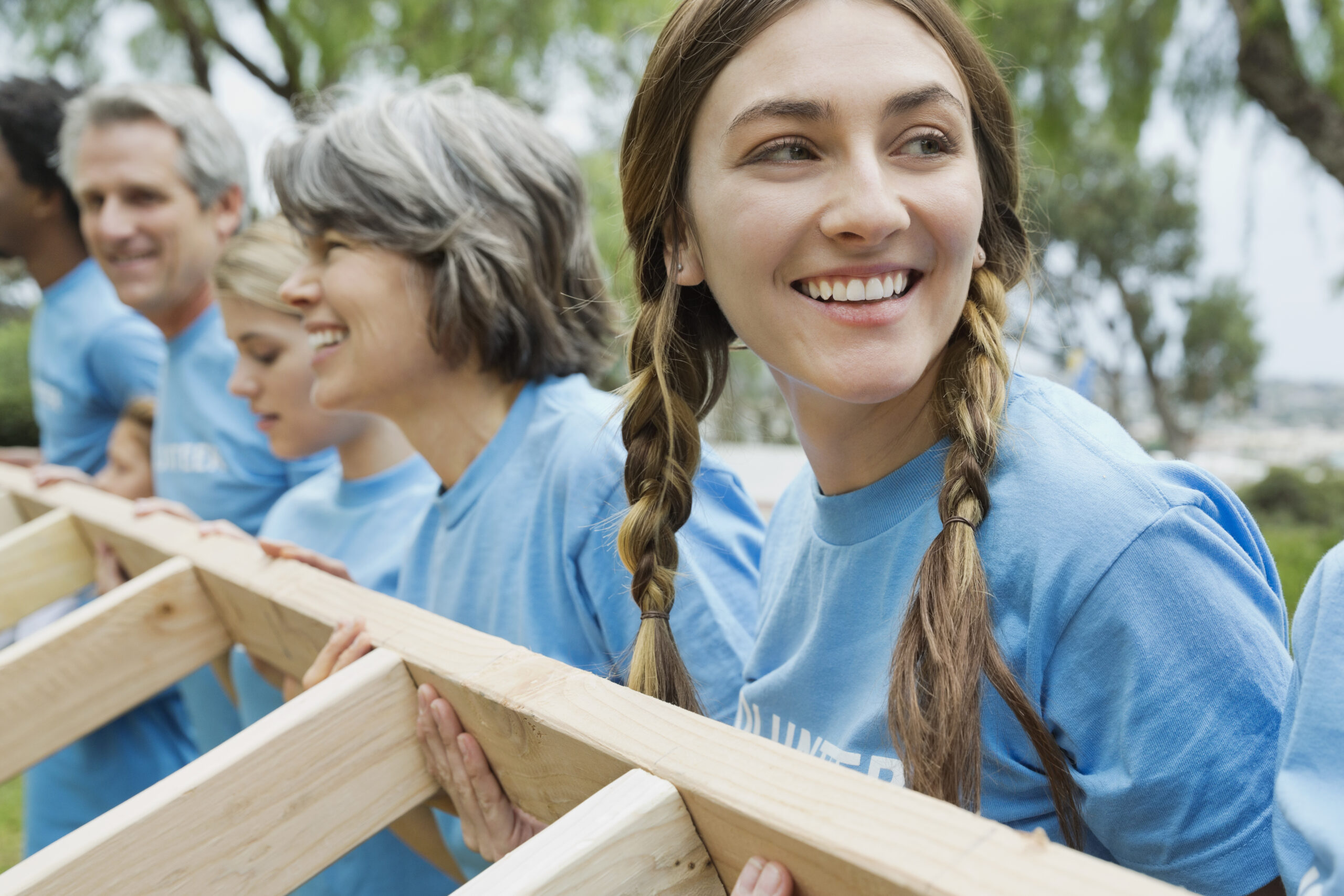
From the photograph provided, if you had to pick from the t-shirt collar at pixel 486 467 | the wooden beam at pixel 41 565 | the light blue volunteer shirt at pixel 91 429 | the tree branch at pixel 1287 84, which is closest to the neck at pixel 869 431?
the t-shirt collar at pixel 486 467

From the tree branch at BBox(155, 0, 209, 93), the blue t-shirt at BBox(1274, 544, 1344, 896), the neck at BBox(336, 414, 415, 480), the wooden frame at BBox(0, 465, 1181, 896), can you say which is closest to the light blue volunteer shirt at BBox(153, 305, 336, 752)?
the neck at BBox(336, 414, 415, 480)

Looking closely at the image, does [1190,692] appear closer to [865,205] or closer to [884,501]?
[884,501]

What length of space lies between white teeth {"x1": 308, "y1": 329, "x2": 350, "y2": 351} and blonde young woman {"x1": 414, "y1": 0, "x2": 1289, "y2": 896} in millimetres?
852

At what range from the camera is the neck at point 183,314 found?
3.34m

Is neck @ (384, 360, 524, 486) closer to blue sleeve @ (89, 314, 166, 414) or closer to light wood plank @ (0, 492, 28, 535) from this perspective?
light wood plank @ (0, 492, 28, 535)

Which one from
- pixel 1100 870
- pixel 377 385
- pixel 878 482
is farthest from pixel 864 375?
pixel 377 385

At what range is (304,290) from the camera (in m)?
2.20

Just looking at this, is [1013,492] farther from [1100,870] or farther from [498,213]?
[498,213]

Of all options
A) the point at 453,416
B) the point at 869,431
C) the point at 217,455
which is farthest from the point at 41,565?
the point at 869,431

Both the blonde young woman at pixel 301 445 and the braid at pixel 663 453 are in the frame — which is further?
the blonde young woman at pixel 301 445

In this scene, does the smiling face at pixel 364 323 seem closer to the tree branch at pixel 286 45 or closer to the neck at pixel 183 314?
the neck at pixel 183 314

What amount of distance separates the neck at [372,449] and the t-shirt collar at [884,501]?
145 centimetres

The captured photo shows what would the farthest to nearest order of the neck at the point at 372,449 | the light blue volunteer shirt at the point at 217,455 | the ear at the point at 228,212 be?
the ear at the point at 228,212 < the light blue volunteer shirt at the point at 217,455 < the neck at the point at 372,449

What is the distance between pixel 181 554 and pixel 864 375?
135 cm
